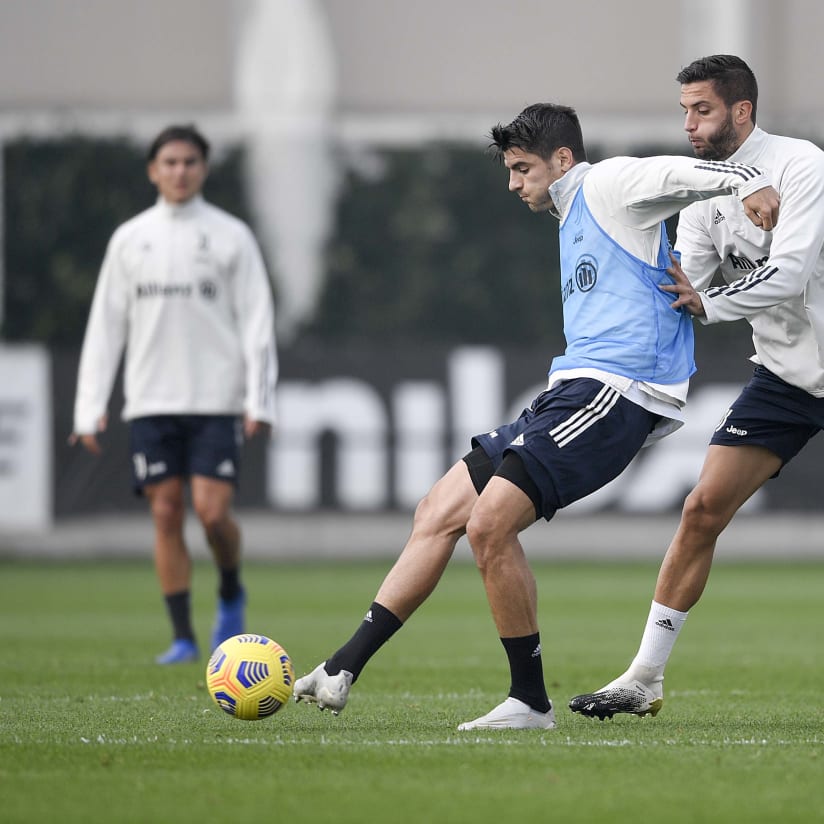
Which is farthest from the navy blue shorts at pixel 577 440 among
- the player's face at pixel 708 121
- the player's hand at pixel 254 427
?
the player's hand at pixel 254 427

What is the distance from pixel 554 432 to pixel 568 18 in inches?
829

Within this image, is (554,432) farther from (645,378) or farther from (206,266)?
(206,266)

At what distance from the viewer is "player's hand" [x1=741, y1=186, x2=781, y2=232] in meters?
6.23

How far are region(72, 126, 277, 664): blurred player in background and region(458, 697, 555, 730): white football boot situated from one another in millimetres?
3631

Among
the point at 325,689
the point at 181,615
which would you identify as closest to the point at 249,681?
the point at 325,689

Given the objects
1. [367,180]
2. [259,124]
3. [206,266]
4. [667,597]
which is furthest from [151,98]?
[667,597]

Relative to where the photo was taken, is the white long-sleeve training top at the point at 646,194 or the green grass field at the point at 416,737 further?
the white long-sleeve training top at the point at 646,194

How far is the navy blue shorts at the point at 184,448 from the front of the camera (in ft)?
32.3

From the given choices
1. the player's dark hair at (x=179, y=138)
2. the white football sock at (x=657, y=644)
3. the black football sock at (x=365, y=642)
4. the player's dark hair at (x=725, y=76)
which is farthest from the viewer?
the player's dark hair at (x=179, y=138)

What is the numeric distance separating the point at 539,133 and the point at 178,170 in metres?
3.93

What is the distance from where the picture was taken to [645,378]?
6.37 metres

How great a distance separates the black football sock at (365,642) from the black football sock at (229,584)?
3411mm

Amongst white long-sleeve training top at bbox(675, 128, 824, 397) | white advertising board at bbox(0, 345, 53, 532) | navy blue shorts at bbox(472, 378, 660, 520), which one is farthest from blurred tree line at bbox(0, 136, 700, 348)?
navy blue shorts at bbox(472, 378, 660, 520)

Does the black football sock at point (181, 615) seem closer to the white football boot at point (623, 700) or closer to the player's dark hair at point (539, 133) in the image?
the white football boot at point (623, 700)
